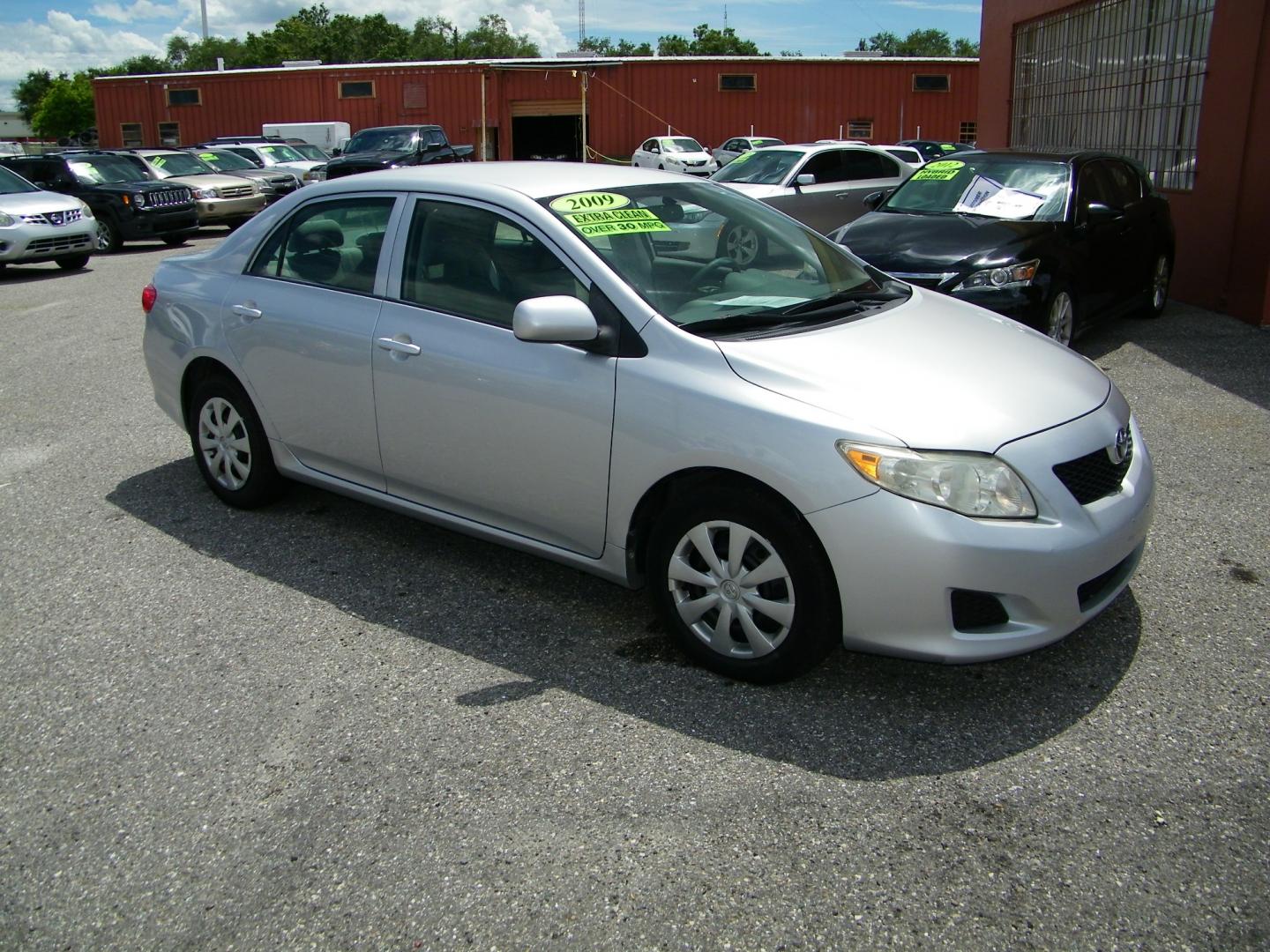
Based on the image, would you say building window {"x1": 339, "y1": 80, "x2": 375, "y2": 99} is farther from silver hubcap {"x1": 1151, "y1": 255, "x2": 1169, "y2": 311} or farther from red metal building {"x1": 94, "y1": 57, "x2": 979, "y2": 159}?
silver hubcap {"x1": 1151, "y1": 255, "x2": 1169, "y2": 311}

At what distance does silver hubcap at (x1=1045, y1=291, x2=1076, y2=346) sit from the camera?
7602 millimetres

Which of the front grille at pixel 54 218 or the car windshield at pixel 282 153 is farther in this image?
the car windshield at pixel 282 153

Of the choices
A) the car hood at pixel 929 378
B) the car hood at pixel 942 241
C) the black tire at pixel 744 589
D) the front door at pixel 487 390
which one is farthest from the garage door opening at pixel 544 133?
the black tire at pixel 744 589

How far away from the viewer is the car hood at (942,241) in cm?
738

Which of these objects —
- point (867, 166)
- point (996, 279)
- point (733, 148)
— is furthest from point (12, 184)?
point (733, 148)

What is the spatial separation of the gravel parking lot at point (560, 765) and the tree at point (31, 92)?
14655 centimetres

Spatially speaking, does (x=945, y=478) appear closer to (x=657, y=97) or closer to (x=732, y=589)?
(x=732, y=589)

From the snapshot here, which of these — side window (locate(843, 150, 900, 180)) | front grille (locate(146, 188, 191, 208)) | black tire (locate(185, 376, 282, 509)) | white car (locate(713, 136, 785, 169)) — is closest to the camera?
black tire (locate(185, 376, 282, 509))

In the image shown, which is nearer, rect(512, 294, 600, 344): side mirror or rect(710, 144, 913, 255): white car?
rect(512, 294, 600, 344): side mirror

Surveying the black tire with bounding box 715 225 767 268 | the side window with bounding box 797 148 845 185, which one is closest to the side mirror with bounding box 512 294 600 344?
the black tire with bounding box 715 225 767 268

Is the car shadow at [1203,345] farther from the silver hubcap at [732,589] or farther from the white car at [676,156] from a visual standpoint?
the white car at [676,156]

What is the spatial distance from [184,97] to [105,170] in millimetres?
28203

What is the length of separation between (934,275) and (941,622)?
4.62m

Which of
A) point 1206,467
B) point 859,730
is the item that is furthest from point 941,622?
point 1206,467
